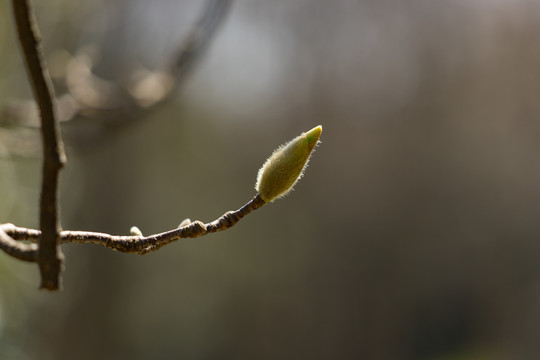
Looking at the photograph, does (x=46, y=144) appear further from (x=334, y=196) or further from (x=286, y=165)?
(x=334, y=196)

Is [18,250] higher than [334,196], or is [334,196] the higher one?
[334,196]

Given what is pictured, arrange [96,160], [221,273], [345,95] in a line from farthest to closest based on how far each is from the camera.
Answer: [221,273] → [345,95] → [96,160]

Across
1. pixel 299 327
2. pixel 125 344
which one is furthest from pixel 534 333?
pixel 125 344

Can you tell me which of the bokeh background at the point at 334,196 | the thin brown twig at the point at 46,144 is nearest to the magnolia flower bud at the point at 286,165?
→ the thin brown twig at the point at 46,144

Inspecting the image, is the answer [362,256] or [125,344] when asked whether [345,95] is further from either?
[125,344]

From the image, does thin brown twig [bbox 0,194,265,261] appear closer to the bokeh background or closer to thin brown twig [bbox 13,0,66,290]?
thin brown twig [bbox 13,0,66,290]

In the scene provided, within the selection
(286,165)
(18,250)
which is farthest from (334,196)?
(18,250)

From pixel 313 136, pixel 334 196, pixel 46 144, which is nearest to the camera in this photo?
pixel 46 144
